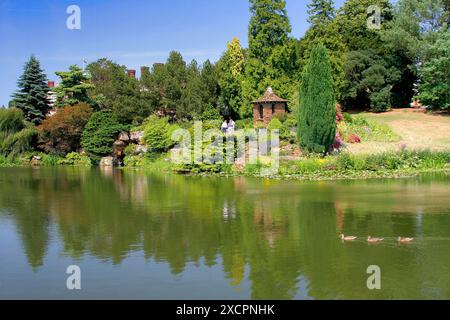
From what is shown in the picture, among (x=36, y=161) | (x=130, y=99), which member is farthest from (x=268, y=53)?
(x=36, y=161)

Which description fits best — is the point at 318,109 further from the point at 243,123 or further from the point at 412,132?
the point at 412,132

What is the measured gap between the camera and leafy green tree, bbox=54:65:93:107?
4386cm

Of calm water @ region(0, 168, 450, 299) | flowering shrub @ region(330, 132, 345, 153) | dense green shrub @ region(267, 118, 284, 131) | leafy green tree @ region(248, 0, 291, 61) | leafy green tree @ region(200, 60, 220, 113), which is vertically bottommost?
calm water @ region(0, 168, 450, 299)

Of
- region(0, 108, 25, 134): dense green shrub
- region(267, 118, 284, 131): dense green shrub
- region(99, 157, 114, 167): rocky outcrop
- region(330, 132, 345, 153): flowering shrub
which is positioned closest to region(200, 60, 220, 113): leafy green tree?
region(99, 157, 114, 167): rocky outcrop

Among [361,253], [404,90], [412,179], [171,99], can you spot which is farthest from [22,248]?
[404,90]

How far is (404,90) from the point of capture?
4731 cm

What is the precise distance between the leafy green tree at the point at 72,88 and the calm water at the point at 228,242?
2270cm

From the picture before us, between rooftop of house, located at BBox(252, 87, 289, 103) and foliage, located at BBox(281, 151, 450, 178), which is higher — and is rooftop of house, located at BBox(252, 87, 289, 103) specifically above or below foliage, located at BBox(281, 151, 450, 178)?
above

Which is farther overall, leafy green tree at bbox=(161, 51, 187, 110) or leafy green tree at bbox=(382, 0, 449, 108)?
leafy green tree at bbox=(382, 0, 449, 108)

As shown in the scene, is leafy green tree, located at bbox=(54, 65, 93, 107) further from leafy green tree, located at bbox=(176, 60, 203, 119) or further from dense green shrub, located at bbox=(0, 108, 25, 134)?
leafy green tree, located at bbox=(176, 60, 203, 119)

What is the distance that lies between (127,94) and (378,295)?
3474 centimetres

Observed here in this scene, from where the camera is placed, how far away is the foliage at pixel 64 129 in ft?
131

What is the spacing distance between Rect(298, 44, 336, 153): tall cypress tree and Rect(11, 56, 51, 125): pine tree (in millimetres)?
24401
